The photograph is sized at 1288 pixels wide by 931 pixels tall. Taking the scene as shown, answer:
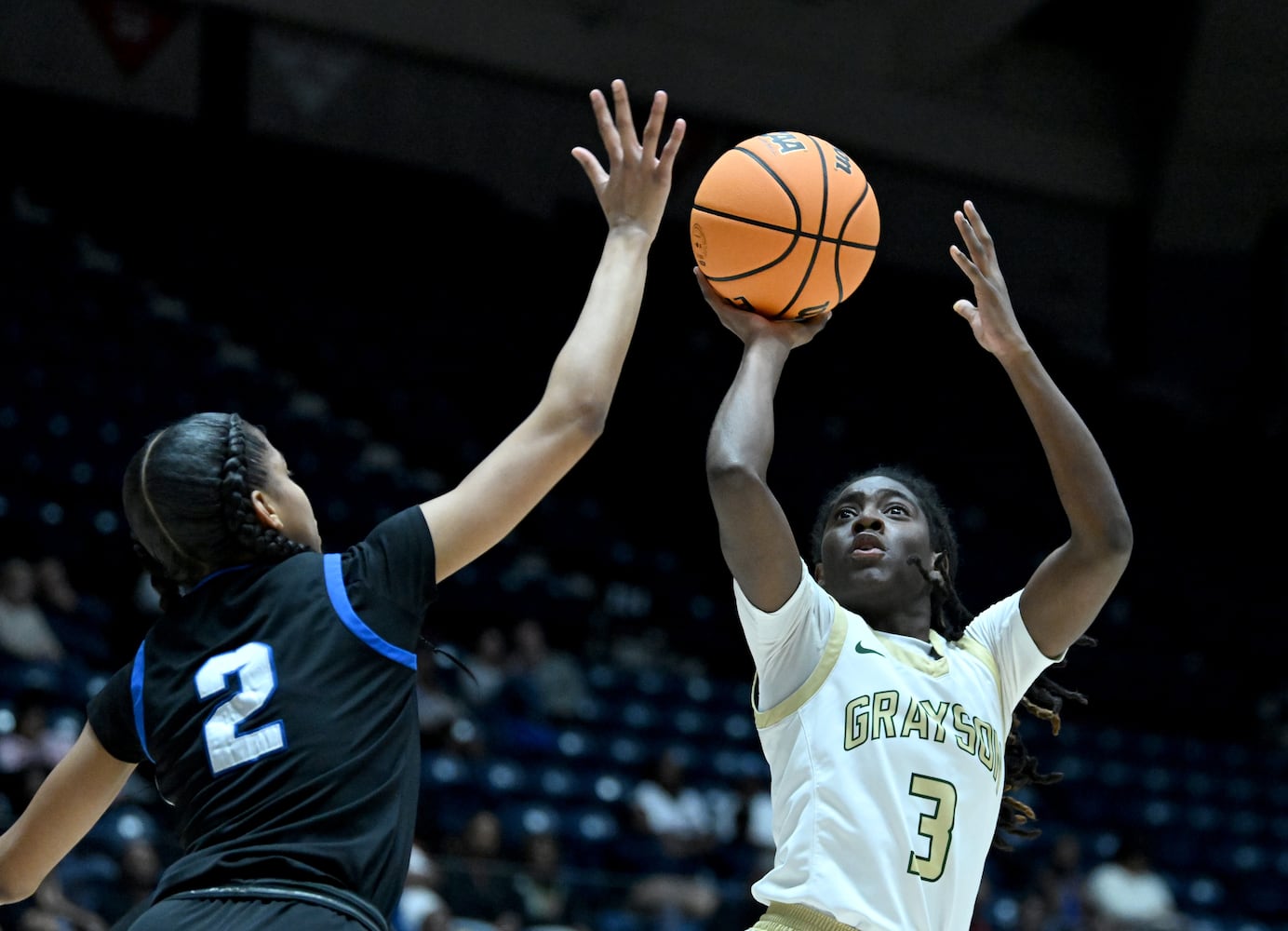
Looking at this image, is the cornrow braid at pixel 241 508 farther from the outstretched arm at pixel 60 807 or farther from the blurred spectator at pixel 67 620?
the blurred spectator at pixel 67 620

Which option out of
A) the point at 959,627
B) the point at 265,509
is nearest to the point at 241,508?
the point at 265,509

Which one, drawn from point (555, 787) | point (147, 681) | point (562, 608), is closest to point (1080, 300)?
point (562, 608)

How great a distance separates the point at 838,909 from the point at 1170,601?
14.3m

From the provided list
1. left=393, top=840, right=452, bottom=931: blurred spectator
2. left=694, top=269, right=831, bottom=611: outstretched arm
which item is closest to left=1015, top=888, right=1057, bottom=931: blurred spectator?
left=393, top=840, right=452, bottom=931: blurred spectator

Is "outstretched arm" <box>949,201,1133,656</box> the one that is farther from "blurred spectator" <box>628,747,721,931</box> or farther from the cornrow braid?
"blurred spectator" <box>628,747,721,931</box>

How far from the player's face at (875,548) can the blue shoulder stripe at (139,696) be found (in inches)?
60.7

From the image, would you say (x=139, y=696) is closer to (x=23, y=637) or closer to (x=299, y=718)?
(x=299, y=718)

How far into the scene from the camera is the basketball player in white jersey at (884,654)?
3.04 metres

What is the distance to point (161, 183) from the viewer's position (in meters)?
15.7

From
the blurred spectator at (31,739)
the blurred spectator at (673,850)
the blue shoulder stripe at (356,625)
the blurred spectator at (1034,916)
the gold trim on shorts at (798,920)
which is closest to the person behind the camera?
the blue shoulder stripe at (356,625)

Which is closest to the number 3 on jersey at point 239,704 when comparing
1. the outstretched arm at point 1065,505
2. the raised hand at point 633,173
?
the raised hand at point 633,173

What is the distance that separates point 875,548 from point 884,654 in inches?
11.0

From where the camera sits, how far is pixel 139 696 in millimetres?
2516

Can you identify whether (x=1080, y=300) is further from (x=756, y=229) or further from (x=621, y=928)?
(x=756, y=229)
